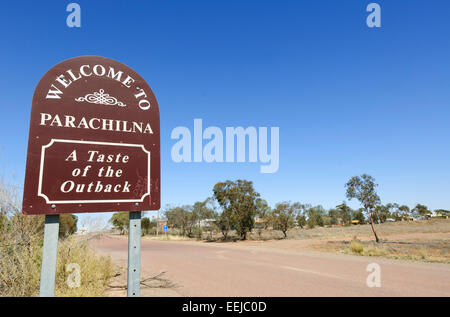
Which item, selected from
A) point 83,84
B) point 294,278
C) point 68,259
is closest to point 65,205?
point 83,84

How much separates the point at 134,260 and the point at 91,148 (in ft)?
4.21

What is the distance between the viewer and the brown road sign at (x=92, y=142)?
8.26ft

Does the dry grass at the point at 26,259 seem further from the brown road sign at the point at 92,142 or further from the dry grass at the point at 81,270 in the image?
the brown road sign at the point at 92,142

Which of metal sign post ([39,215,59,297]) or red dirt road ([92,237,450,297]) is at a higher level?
metal sign post ([39,215,59,297])

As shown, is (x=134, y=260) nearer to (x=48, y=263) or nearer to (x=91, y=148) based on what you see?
(x=48, y=263)

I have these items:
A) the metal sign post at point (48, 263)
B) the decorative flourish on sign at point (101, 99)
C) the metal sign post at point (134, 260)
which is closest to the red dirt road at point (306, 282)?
the metal sign post at point (134, 260)

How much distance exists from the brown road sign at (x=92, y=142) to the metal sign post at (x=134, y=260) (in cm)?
17

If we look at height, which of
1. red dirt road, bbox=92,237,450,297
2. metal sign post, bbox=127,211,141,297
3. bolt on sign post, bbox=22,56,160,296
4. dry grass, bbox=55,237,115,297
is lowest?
red dirt road, bbox=92,237,450,297

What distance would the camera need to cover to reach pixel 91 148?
2.72 metres

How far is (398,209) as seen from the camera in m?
80.9

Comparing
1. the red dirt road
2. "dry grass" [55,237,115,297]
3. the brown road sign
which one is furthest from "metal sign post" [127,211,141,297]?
the red dirt road

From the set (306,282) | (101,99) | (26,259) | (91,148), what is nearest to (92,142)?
(91,148)

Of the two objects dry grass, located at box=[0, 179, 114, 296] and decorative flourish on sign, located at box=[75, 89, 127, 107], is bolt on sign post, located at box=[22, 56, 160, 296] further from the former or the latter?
dry grass, located at box=[0, 179, 114, 296]

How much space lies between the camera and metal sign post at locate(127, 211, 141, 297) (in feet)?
8.55
